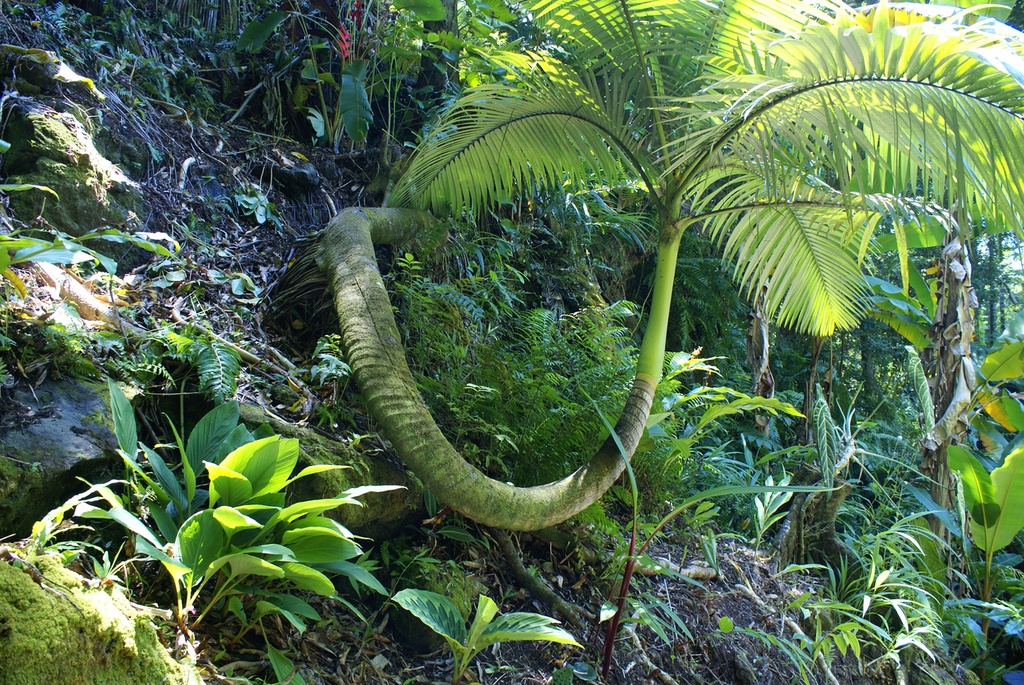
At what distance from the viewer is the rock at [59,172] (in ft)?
9.18

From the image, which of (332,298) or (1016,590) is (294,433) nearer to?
(332,298)

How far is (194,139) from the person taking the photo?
13.4 feet

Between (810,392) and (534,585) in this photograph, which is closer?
(534,585)

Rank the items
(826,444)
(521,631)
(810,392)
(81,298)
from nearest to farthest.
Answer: (521,631)
(81,298)
(826,444)
(810,392)

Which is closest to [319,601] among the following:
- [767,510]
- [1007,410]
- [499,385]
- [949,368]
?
[499,385]

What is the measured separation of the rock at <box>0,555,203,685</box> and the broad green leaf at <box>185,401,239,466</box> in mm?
507

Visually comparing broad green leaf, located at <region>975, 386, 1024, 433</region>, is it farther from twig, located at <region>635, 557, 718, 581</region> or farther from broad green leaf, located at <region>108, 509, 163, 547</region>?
broad green leaf, located at <region>108, 509, 163, 547</region>

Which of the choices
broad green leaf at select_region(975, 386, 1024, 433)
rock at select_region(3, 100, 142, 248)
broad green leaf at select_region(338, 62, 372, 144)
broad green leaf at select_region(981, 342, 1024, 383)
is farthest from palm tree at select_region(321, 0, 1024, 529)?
broad green leaf at select_region(975, 386, 1024, 433)

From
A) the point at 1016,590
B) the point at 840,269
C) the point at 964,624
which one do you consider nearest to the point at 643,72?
the point at 840,269

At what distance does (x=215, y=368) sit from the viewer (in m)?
2.35

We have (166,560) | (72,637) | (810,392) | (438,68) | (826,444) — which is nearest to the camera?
(72,637)

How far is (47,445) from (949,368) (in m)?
6.05

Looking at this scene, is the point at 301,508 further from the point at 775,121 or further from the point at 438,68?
the point at 438,68

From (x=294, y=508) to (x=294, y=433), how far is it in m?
0.66
